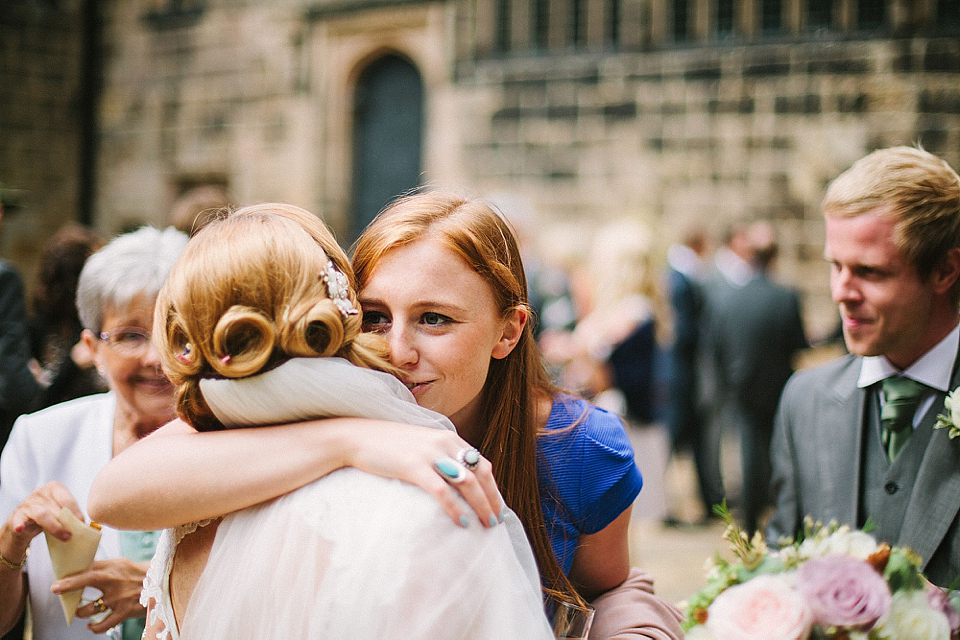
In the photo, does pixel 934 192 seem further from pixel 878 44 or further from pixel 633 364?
pixel 878 44

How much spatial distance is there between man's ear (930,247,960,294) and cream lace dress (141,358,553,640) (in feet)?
4.66

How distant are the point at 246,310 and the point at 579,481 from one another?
952mm

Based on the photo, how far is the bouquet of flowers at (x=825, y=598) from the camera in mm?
1438

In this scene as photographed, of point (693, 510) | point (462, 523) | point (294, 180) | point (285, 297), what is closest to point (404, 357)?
point (285, 297)

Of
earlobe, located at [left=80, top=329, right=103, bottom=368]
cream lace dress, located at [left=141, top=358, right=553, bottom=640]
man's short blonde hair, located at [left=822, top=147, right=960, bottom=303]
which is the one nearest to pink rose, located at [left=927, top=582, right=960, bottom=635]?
cream lace dress, located at [left=141, top=358, right=553, bottom=640]

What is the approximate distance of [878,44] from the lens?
27.9 ft

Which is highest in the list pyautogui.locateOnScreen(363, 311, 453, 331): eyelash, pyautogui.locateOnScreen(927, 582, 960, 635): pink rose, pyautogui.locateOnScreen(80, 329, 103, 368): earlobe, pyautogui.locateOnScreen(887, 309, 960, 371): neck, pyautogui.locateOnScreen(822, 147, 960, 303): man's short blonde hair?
pyautogui.locateOnScreen(822, 147, 960, 303): man's short blonde hair

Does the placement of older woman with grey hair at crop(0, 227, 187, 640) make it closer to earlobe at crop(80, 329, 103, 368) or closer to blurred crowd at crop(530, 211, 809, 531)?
earlobe at crop(80, 329, 103, 368)

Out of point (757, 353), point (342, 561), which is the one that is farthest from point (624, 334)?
point (342, 561)

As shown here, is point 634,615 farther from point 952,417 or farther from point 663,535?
point 663,535

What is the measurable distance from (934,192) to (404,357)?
4.82 feet

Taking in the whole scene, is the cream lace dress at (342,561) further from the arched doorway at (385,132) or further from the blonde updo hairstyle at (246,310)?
the arched doorway at (385,132)

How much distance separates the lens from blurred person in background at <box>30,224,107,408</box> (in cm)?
390

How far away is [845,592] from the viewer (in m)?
1.46
